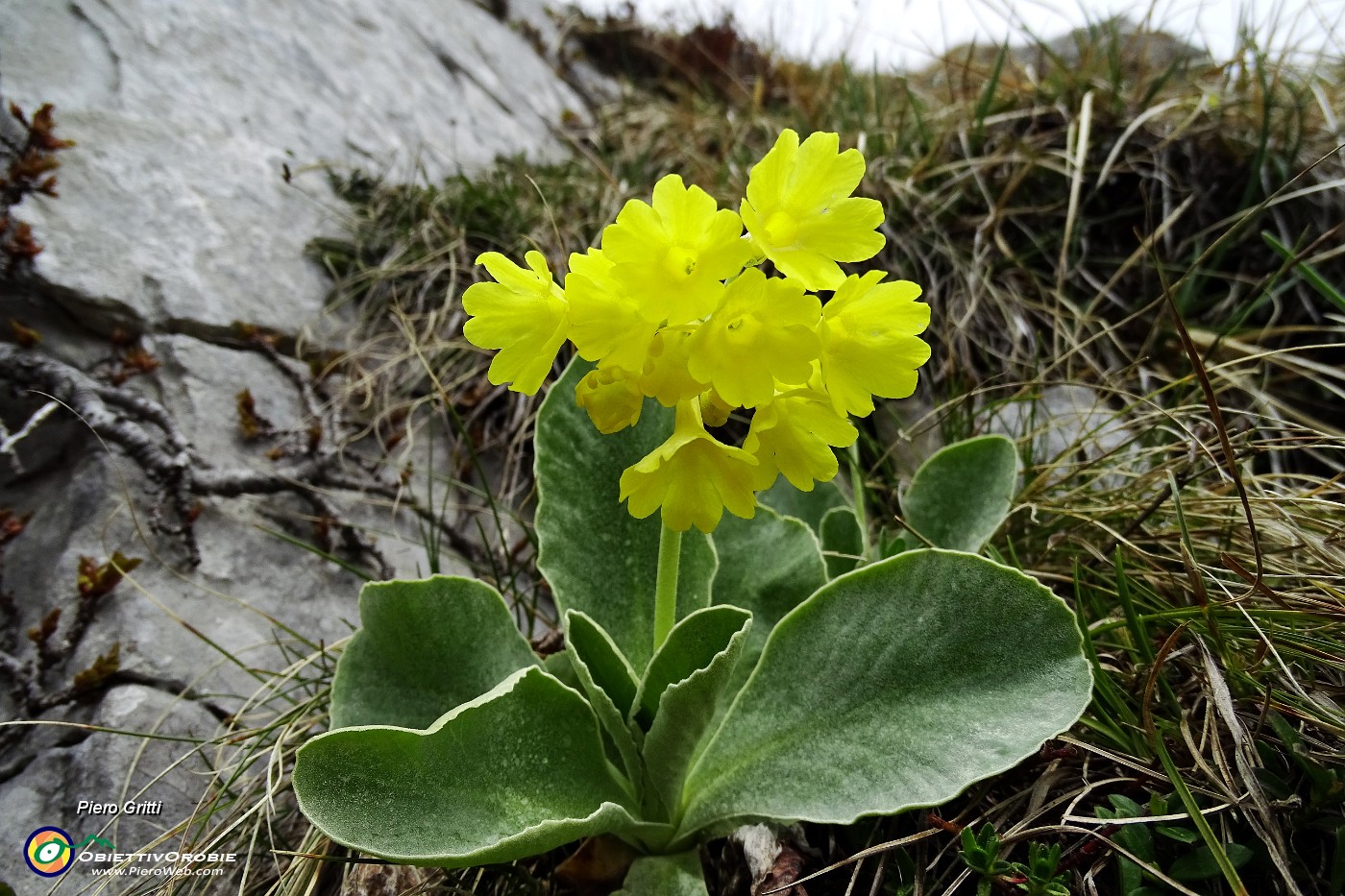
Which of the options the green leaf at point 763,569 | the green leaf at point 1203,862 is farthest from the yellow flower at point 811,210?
the green leaf at point 1203,862

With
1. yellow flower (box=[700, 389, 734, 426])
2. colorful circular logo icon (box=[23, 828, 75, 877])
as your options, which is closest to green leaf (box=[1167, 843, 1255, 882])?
yellow flower (box=[700, 389, 734, 426])

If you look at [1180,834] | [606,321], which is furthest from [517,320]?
[1180,834]

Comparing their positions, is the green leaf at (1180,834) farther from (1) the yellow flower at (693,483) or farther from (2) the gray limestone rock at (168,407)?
(2) the gray limestone rock at (168,407)

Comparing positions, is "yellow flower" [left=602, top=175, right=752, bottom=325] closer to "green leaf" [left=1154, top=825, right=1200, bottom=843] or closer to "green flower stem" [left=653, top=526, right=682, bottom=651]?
"green flower stem" [left=653, top=526, right=682, bottom=651]

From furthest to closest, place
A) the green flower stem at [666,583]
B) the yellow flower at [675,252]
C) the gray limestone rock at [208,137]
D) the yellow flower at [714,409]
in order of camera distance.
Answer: the gray limestone rock at [208,137]
the green flower stem at [666,583]
the yellow flower at [714,409]
the yellow flower at [675,252]

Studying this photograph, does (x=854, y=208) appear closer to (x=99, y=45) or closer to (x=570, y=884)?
(x=570, y=884)

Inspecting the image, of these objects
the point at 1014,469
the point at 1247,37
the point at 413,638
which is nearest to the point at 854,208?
the point at 1014,469

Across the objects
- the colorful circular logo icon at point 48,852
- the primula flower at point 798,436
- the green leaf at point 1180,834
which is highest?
the primula flower at point 798,436
